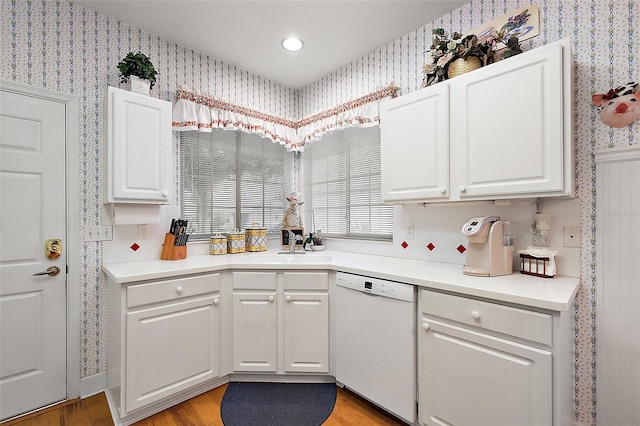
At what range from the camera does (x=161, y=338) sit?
1.93m

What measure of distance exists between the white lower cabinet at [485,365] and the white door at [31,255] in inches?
92.9

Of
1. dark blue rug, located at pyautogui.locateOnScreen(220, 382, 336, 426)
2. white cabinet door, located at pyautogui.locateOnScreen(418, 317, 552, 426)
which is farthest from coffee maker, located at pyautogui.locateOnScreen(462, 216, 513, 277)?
dark blue rug, located at pyautogui.locateOnScreen(220, 382, 336, 426)

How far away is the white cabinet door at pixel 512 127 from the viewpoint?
147 cm

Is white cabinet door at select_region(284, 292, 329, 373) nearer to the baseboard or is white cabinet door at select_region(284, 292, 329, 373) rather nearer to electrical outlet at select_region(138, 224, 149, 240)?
electrical outlet at select_region(138, 224, 149, 240)

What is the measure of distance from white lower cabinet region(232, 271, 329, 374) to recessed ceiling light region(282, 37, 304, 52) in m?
1.89

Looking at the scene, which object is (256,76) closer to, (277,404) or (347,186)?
(347,186)

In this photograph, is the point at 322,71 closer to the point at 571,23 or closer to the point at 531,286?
the point at 571,23

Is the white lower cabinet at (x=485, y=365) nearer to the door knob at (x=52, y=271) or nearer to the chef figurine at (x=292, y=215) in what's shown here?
the chef figurine at (x=292, y=215)

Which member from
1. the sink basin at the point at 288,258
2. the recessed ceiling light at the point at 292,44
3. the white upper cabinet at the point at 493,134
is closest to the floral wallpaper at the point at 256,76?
the white upper cabinet at the point at 493,134

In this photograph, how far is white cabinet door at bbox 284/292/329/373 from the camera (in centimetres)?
221

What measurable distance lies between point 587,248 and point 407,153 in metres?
1.12

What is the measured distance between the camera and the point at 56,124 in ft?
6.69

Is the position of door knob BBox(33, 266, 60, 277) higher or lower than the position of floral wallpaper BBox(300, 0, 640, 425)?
lower

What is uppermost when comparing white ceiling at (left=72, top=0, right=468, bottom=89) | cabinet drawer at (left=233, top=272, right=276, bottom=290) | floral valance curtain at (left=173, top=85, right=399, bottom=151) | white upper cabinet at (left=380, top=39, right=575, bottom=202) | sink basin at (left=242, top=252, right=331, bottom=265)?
white ceiling at (left=72, top=0, right=468, bottom=89)
